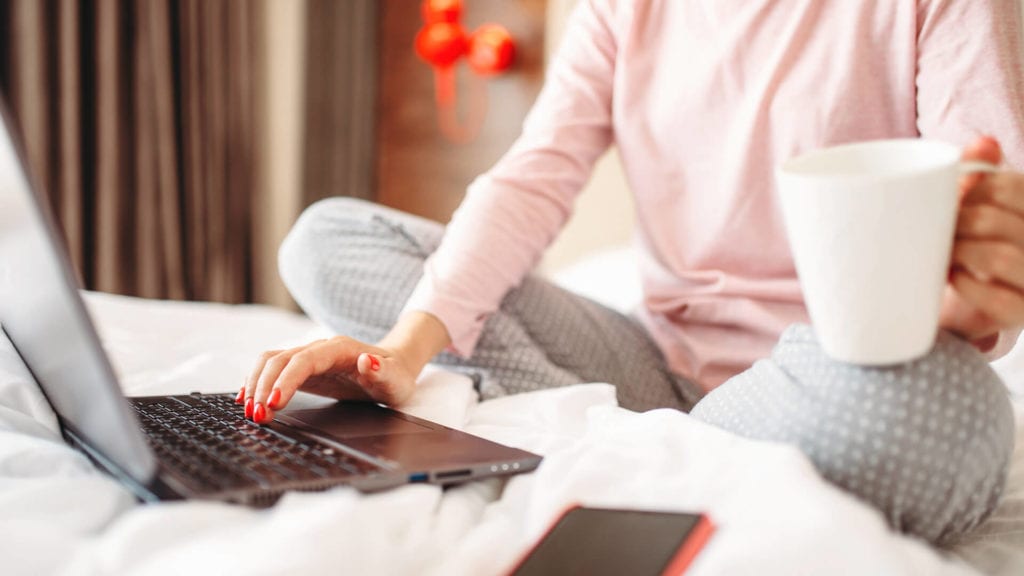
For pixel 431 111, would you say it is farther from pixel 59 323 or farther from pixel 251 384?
pixel 59 323

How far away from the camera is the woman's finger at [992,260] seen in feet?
1.72

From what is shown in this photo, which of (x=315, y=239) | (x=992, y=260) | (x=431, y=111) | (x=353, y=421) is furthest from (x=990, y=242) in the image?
(x=431, y=111)

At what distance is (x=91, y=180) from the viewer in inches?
93.4

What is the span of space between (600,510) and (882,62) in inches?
25.9

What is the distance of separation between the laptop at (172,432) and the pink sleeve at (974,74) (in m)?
0.53

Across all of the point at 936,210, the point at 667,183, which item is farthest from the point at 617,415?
the point at 667,183

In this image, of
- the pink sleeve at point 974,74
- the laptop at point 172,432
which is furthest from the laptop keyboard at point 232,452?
the pink sleeve at point 974,74

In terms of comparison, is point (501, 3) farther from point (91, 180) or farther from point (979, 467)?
point (979, 467)

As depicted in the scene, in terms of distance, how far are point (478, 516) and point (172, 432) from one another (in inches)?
9.9

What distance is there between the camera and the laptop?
54 centimetres

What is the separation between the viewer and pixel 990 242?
0.52 meters

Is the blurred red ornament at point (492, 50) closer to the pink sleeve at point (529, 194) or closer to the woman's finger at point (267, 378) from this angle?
the pink sleeve at point (529, 194)

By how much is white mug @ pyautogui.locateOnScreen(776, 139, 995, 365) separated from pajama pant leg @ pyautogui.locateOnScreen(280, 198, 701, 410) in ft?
1.75

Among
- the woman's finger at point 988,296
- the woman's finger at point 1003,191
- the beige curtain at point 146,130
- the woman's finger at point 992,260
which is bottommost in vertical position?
the beige curtain at point 146,130
